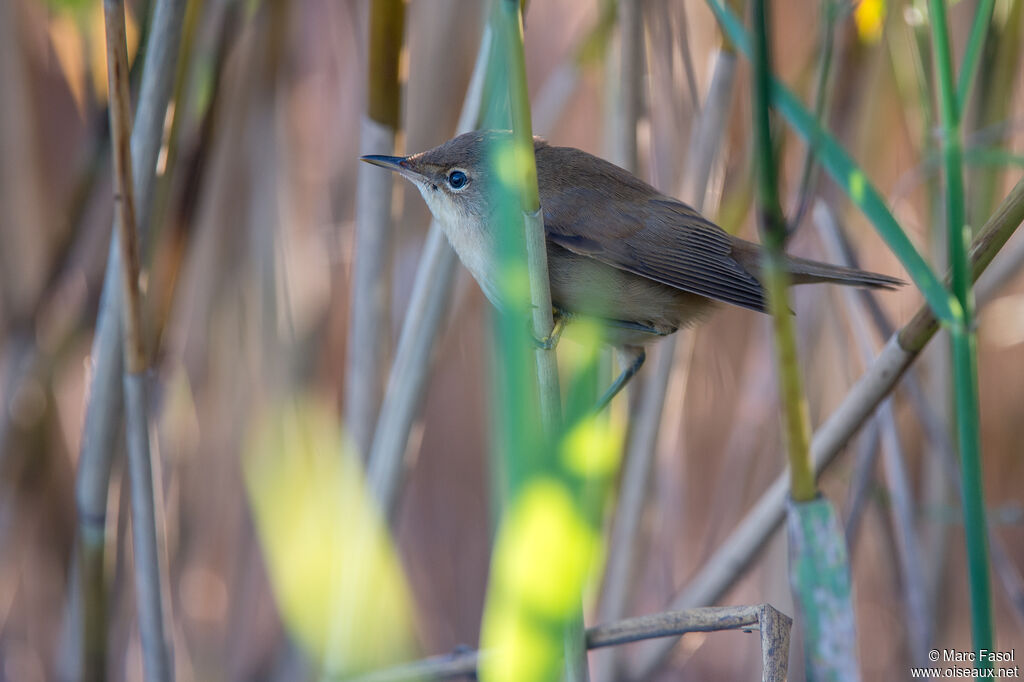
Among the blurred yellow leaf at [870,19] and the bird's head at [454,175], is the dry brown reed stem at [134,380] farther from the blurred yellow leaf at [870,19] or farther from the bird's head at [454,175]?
the blurred yellow leaf at [870,19]

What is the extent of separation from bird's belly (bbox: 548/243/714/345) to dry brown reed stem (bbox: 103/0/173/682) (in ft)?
2.19

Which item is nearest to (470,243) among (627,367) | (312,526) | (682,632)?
(627,367)

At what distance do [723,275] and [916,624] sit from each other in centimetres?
94

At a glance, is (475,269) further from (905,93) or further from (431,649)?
(431,649)

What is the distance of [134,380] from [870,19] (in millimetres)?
1495

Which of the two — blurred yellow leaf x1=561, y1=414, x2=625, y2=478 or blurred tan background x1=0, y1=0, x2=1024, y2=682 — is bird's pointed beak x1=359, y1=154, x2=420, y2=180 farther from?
blurred yellow leaf x1=561, y1=414, x2=625, y2=478

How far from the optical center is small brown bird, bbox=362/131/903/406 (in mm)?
1410

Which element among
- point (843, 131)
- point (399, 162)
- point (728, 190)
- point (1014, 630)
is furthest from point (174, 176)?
point (1014, 630)

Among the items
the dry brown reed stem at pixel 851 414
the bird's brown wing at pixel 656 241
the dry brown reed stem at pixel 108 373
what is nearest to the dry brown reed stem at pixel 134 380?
the dry brown reed stem at pixel 108 373

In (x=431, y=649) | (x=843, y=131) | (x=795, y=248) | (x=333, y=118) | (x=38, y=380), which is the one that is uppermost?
(x=333, y=118)

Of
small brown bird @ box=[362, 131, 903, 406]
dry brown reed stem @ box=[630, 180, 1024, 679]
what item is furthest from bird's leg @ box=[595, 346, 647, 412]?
dry brown reed stem @ box=[630, 180, 1024, 679]

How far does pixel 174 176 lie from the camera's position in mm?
1609

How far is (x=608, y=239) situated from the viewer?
4.79 feet

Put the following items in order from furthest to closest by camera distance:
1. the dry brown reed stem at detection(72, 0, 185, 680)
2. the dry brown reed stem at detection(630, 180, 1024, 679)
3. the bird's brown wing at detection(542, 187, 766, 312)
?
the bird's brown wing at detection(542, 187, 766, 312) < the dry brown reed stem at detection(72, 0, 185, 680) < the dry brown reed stem at detection(630, 180, 1024, 679)
